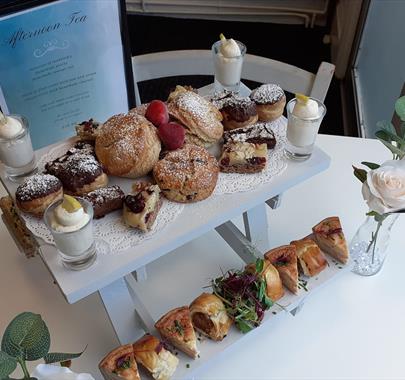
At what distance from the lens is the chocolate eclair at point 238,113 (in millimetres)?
960

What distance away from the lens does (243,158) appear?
2.93 feet

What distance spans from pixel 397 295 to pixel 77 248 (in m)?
0.63

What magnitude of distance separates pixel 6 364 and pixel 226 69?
0.70 meters

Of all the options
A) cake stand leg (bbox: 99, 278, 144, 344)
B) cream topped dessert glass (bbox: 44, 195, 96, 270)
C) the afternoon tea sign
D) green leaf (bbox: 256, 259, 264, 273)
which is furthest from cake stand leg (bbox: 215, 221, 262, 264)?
the afternoon tea sign

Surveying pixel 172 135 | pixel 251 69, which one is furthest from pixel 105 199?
pixel 251 69

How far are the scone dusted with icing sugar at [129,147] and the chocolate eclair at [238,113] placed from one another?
0.49 ft

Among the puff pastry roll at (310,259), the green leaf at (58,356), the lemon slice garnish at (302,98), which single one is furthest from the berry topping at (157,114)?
the green leaf at (58,356)

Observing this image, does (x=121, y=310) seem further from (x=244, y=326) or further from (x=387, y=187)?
(x=387, y=187)

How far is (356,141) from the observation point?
130cm

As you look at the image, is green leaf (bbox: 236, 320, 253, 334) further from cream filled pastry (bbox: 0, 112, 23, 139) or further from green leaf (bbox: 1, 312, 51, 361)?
cream filled pastry (bbox: 0, 112, 23, 139)

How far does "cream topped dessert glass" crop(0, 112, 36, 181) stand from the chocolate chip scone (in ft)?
0.71

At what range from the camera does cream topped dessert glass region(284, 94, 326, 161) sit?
0.89 metres

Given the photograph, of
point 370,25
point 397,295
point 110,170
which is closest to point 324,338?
point 397,295

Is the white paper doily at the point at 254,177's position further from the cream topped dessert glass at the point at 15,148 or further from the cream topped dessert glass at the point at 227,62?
the cream topped dessert glass at the point at 15,148
